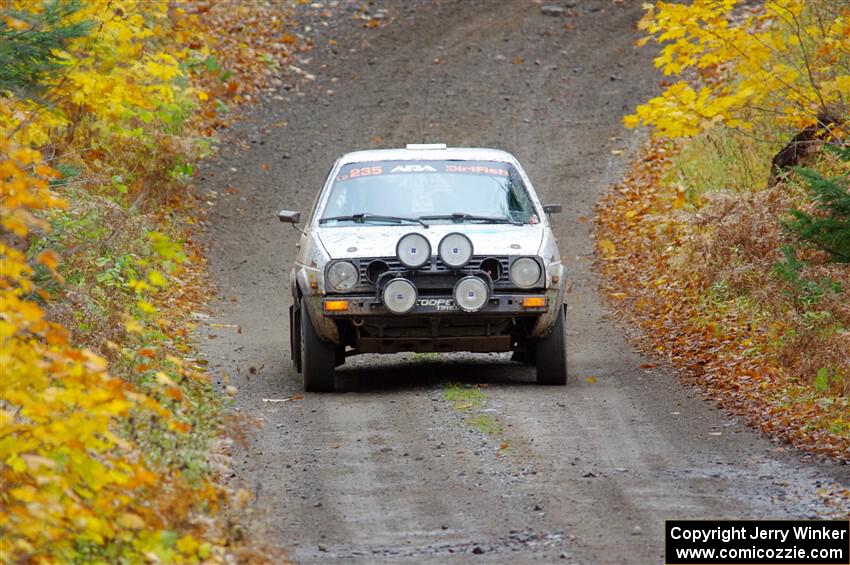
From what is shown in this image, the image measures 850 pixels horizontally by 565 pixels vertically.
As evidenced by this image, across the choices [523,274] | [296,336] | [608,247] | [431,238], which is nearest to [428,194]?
[431,238]

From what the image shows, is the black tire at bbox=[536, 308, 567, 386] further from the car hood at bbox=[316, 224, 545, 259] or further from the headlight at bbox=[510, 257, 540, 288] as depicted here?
the car hood at bbox=[316, 224, 545, 259]

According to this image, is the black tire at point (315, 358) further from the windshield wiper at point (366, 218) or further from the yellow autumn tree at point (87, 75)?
the yellow autumn tree at point (87, 75)

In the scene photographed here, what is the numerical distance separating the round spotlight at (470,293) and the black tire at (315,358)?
1.20 m

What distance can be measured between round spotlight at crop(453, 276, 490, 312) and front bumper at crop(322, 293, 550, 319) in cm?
6

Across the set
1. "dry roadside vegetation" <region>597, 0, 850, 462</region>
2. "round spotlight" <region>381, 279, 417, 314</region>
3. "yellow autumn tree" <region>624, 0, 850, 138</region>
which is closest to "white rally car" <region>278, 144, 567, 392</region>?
"round spotlight" <region>381, 279, 417, 314</region>

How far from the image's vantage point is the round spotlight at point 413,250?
10.4 m

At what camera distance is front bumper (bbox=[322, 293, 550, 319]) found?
34.4ft

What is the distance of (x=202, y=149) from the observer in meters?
20.7

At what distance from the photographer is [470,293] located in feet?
34.1

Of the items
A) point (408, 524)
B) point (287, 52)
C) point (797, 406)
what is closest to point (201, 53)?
point (287, 52)

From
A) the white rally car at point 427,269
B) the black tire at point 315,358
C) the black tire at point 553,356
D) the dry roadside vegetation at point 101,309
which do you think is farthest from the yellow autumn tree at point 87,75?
the black tire at point 553,356

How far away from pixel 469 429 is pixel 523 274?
1614 mm

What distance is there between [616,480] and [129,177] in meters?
12.6

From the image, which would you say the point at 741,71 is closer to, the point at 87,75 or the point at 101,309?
the point at 87,75
